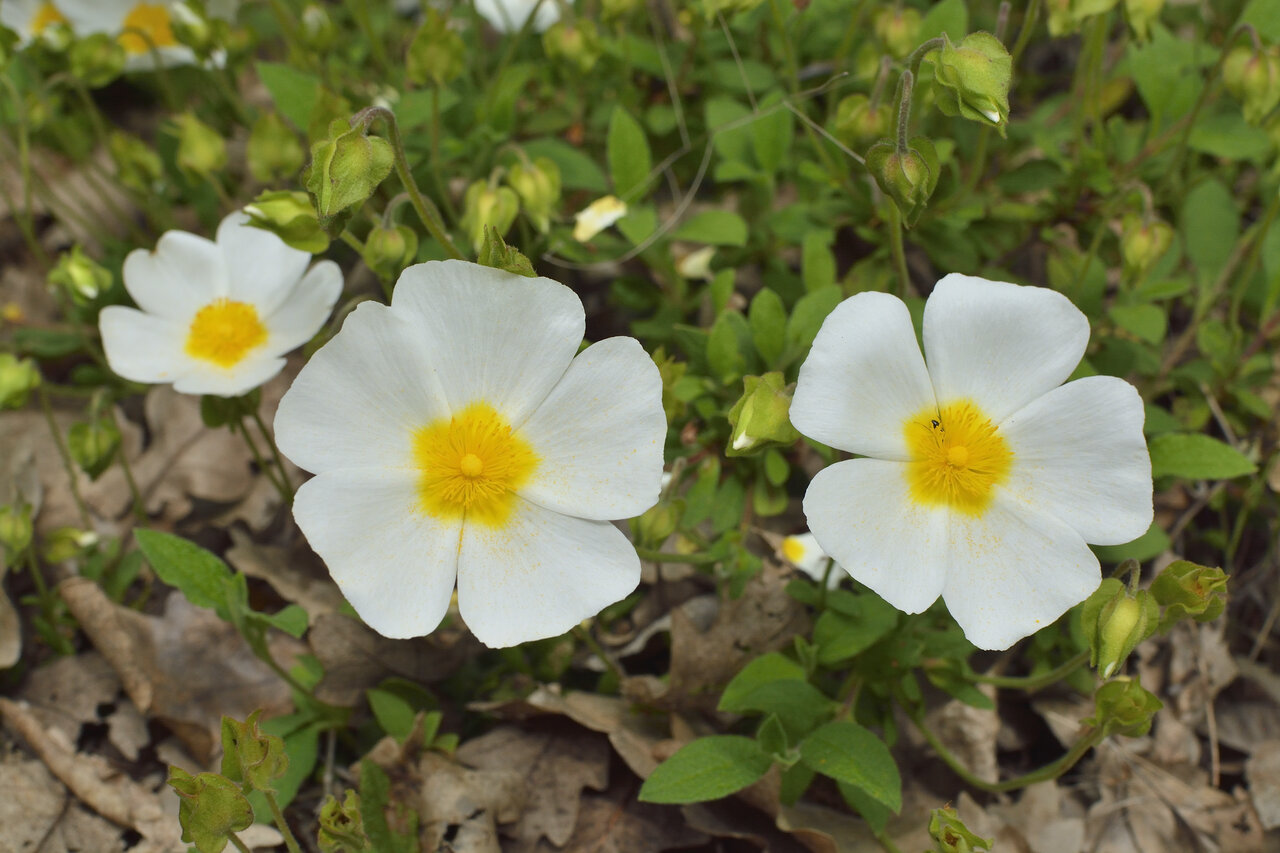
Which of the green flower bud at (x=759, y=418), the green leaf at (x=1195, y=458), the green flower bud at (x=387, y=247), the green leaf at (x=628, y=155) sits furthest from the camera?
the green leaf at (x=628, y=155)

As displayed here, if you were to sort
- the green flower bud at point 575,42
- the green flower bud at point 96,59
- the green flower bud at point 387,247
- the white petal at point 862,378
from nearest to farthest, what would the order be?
1. the white petal at point 862,378
2. the green flower bud at point 387,247
3. the green flower bud at point 575,42
4. the green flower bud at point 96,59

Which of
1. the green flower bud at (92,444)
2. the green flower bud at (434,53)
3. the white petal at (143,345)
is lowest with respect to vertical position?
the green flower bud at (92,444)

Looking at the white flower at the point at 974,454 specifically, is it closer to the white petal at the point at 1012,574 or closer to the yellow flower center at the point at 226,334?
the white petal at the point at 1012,574

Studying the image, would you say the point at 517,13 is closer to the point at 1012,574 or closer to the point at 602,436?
the point at 602,436

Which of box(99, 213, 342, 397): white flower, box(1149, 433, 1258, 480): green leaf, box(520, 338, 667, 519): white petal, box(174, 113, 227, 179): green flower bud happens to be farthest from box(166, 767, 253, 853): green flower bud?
box(1149, 433, 1258, 480): green leaf

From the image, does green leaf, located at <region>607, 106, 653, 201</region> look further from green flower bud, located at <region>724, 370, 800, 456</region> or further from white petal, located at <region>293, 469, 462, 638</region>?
white petal, located at <region>293, 469, 462, 638</region>

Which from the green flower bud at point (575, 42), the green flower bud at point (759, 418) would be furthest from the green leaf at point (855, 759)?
the green flower bud at point (575, 42)
